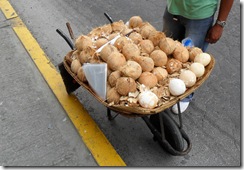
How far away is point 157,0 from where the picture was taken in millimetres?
5117

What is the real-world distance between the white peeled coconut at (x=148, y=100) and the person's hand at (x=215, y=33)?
960mm

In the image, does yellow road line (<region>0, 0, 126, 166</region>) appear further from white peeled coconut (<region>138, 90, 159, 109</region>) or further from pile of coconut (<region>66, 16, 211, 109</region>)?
white peeled coconut (<region>138, 90, 159, 109</region>)

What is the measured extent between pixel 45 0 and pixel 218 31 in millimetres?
3723

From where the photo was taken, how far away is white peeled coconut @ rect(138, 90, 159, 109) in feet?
6.70

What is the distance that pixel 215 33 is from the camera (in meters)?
2.59

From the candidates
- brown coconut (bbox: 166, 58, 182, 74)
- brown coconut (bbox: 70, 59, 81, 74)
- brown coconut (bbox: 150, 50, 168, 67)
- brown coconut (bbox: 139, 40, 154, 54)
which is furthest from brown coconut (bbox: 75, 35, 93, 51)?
brown coconut (bbox: 166, 58, 182, 74)

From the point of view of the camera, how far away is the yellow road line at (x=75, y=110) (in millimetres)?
2725

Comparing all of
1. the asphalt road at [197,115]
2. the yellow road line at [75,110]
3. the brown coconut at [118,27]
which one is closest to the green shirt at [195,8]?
the asphalt road at [197,115]

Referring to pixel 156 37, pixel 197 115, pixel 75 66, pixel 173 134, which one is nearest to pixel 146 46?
pixel 156 37

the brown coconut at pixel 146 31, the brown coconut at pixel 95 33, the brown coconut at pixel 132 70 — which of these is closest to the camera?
the brown coconut at pixel 132 70

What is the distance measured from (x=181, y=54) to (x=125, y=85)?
57 cm

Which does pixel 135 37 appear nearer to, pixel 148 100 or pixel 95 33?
pixel 95 33

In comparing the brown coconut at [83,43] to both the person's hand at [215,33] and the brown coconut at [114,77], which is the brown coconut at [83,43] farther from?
the person's hand at [215,33]

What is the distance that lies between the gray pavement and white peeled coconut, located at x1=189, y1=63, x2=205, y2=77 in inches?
50.3
